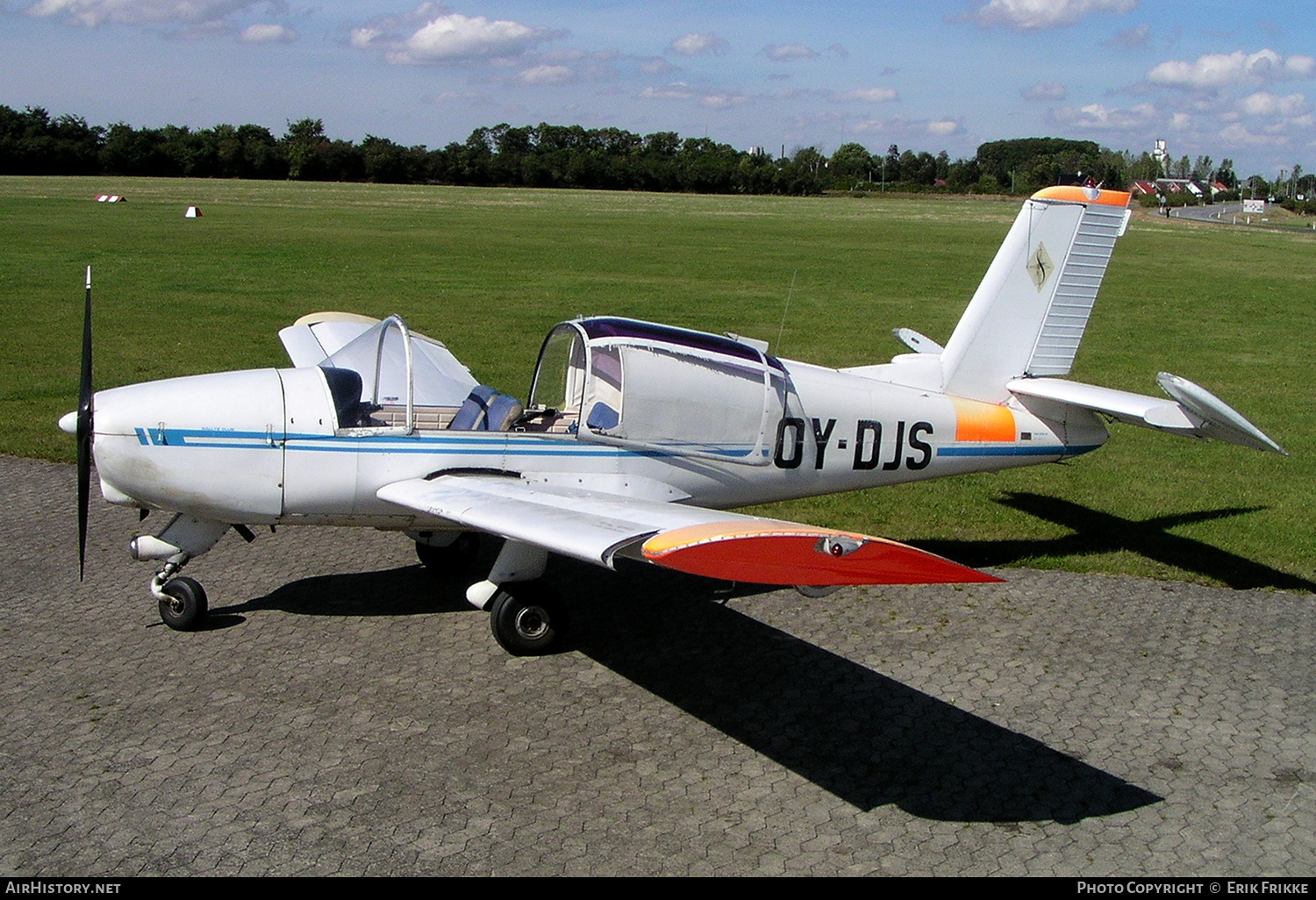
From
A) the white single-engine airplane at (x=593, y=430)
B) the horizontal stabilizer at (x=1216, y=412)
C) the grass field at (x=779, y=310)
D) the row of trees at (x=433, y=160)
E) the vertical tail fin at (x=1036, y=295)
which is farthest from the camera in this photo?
the row of trees at (x=433, y=160)

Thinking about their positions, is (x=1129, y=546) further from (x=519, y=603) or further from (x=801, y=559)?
(x=801, y=559)

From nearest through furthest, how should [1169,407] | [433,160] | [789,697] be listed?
[789,697] < [1169,407] < [433,160]

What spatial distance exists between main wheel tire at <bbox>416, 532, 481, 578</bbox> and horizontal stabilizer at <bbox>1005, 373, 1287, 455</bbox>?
462 cm

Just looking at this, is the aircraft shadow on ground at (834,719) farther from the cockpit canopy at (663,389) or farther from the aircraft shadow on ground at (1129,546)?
the aircraft shadow on ground at (1129,546)

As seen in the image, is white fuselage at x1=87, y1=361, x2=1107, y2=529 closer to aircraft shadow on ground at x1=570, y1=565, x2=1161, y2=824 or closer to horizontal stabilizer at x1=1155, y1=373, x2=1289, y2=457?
aircraft shadow on ground at x1=570, y1=565, x2=1161, y2=824

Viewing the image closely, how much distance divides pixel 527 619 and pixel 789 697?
178 cm

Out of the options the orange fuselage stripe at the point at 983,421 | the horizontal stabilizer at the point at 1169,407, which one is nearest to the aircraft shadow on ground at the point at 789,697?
the orange fuselage stripe at the point at 983,421

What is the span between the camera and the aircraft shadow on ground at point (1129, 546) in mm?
9406

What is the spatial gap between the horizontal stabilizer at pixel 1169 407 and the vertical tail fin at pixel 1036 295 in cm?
24

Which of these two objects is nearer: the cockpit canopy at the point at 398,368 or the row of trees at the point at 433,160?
the cockpit canopy at the point at 398,368

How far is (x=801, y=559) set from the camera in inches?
209

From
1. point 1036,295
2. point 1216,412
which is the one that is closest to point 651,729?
point 1216,412

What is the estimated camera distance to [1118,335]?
75.8 ft
